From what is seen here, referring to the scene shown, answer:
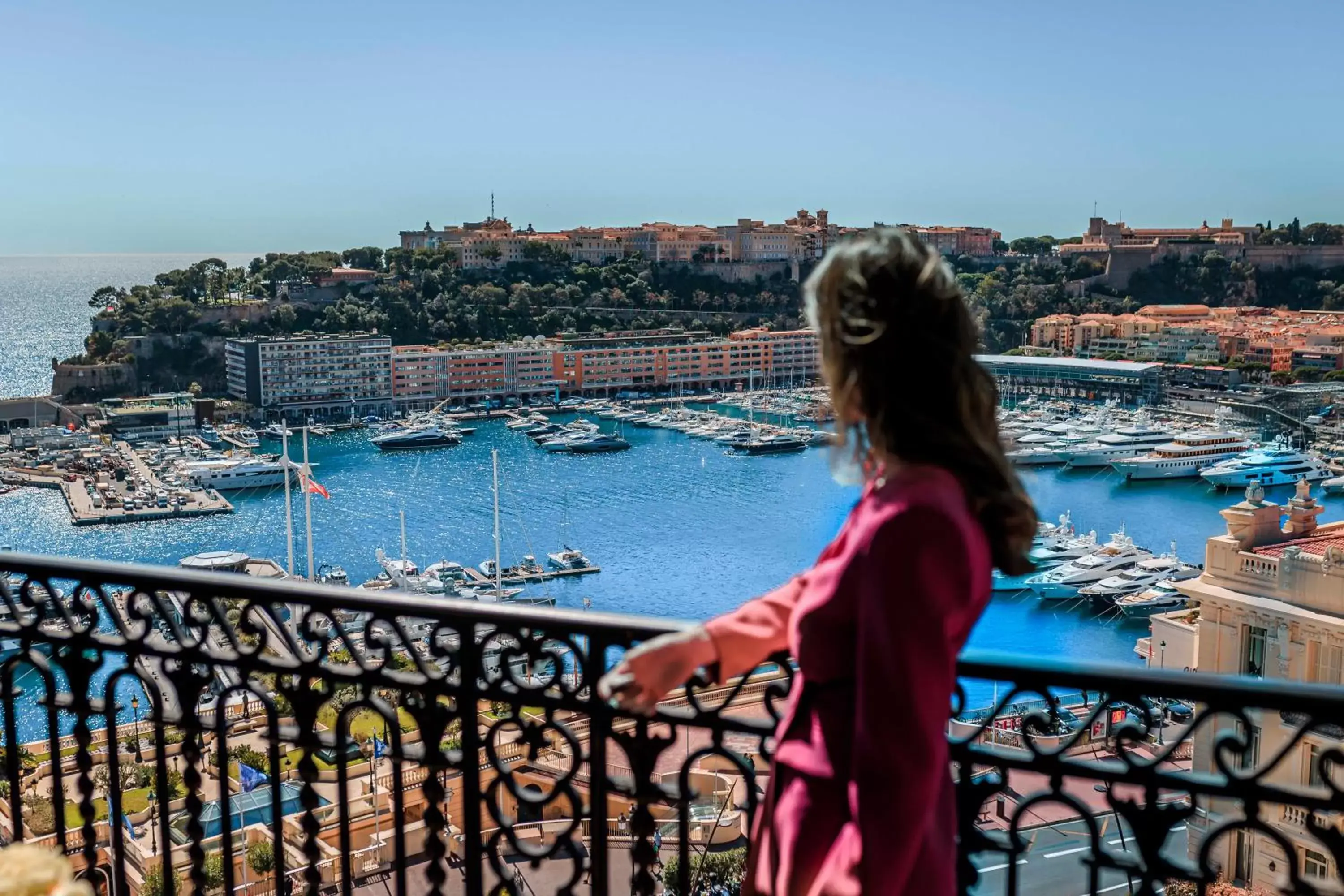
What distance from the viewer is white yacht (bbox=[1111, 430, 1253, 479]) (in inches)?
751

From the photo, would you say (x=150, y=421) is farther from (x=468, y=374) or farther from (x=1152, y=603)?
(x=1152, y=603)

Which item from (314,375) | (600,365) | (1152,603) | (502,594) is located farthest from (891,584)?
(600,365)

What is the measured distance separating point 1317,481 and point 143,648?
2018 cm

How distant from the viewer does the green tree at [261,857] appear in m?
4.71

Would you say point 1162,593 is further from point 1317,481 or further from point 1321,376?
point 1321,376

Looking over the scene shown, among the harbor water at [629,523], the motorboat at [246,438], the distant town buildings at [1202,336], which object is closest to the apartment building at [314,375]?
the motorboat at [246,438]

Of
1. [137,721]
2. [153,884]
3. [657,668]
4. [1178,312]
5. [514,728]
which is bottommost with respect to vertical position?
[137,721]

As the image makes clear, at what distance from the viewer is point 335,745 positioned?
946mm

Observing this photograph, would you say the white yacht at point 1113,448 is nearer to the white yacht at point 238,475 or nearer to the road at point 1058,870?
the white yacht at point 238,475

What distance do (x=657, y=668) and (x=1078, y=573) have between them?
1262 cm

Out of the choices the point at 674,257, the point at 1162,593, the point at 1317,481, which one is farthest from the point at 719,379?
the point at 1162,593

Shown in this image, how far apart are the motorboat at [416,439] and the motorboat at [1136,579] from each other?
13.0 metres

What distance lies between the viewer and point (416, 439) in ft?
72.6

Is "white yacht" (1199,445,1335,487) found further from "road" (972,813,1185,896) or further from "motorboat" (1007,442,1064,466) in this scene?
"road" (972,813,1185,896)
